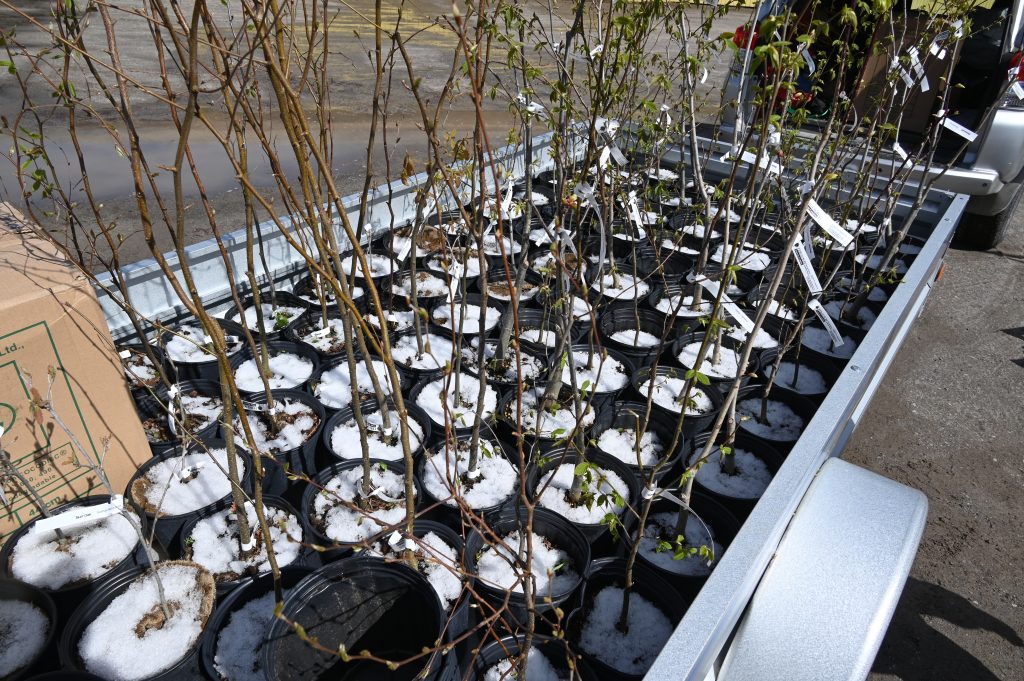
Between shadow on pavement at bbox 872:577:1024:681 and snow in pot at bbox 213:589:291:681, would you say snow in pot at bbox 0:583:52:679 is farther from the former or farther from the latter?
shadow on pavement at bbox 872:577:1024:681

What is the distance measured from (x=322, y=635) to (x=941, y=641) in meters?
2.17

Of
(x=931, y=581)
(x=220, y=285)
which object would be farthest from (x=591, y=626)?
(x=220, y=285)

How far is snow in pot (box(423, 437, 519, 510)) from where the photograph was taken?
201 cm

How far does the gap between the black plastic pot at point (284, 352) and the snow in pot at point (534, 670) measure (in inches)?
50.4

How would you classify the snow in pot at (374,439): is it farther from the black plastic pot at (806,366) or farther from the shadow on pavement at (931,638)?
the shadow on pavement at (931,638)

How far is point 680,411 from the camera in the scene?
2309 millimetres

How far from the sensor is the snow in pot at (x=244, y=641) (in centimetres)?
148

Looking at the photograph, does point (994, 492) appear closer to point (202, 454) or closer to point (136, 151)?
point (202, 454)

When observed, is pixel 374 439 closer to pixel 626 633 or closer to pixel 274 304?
pixel 274 304

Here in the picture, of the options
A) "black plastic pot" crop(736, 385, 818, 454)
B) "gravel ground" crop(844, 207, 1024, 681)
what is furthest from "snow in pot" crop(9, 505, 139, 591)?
"gravel ground" crop(844, 207, 1024, 681)

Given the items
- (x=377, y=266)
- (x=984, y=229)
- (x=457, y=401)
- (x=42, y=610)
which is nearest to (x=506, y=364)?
(x=457, y=401)

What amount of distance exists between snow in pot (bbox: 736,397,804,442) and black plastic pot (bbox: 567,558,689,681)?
750 mm

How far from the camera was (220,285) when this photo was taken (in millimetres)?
2527

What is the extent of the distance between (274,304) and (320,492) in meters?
1.07
